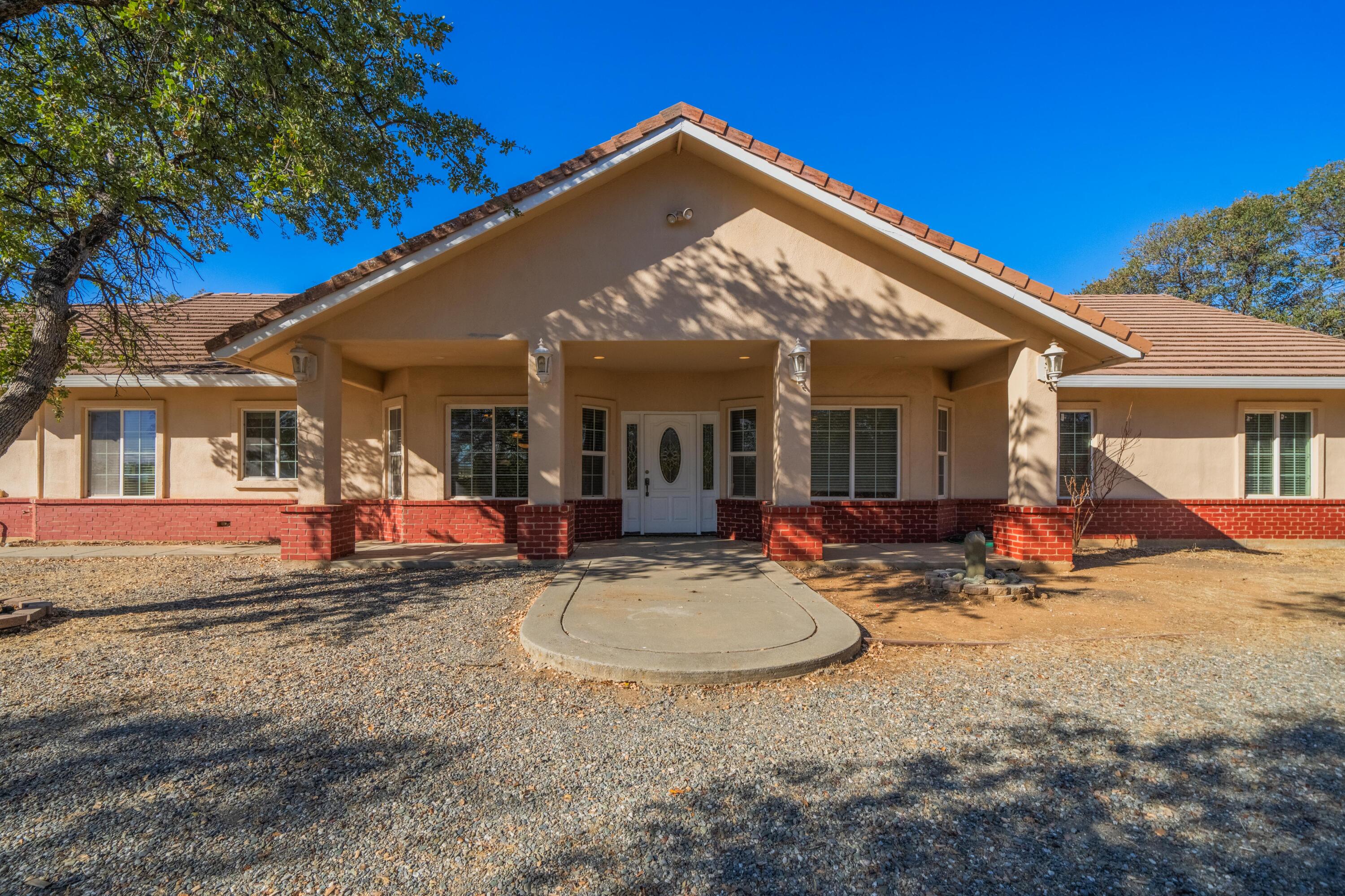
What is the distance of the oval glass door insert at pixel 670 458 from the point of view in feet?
40.5

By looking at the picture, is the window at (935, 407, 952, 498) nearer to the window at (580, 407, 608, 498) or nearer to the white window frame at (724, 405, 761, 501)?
the white window frame at (724, 405, 761, 501)

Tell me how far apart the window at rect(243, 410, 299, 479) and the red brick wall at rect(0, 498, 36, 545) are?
4035mm

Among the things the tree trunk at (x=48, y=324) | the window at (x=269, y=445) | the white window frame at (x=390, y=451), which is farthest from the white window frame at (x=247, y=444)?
the tree trunk at (x=48, y=324)

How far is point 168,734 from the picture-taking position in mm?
3699

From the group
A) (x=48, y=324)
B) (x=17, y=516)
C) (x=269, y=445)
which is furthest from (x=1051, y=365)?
(x=17, y=516)

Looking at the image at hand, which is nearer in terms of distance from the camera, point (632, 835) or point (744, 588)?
point (632, 835)

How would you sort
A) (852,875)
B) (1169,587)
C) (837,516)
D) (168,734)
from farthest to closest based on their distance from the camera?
(837,516) → (1169,587) → (168,734) → (852,875)

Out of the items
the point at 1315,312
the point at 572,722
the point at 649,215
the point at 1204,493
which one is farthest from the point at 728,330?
the point at 1315,312

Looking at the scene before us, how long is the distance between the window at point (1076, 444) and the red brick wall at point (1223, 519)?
78cm

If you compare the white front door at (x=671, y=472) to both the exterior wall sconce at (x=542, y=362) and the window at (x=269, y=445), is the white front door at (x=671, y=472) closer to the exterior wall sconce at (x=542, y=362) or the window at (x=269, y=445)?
the exterior wall sconce at (x=542, y=362)

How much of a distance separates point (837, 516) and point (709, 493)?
8.04 ft

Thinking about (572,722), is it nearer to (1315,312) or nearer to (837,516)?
(837,516)

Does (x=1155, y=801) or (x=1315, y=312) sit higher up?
(x=1315, y=312)

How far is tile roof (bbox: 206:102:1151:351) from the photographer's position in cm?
823
